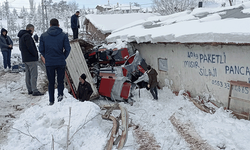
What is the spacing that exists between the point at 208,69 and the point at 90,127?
4.12m

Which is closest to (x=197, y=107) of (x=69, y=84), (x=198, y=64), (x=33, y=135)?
(x=198, y=64)

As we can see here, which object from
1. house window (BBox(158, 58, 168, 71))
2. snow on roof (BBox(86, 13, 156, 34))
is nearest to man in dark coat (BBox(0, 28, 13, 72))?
house window (BBox(158, 58, 168, 71))

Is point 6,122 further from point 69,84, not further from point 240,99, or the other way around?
point 240,99

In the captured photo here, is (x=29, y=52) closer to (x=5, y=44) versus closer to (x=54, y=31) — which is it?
(x=54, y=31)

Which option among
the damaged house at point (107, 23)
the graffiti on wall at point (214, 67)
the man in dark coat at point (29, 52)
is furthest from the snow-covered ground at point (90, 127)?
the damaged house at point (107, 23)

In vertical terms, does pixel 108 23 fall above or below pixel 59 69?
above

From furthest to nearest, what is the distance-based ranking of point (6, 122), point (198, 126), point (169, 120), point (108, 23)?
point (108, 23), point (169, 120), point (198, 126), point (6, 122)

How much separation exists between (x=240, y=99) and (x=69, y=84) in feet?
17.2

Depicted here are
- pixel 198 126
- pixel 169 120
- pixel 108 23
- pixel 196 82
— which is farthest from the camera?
pixel 108 23

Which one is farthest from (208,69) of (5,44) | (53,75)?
(5,44)

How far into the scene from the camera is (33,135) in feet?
11.8

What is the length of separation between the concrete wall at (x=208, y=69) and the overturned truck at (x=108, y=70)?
3.72 ft

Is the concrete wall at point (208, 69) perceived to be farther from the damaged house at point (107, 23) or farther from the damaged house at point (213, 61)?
the damaged house at point (107, 23)

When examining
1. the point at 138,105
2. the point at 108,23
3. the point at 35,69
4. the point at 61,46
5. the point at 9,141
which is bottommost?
the point at 138,105
